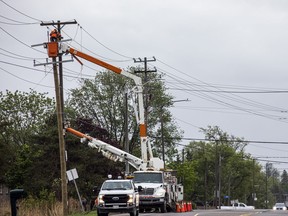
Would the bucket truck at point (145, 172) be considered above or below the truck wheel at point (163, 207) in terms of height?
above

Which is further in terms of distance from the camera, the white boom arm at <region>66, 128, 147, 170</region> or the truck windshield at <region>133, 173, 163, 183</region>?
the white boom arm at <region>66, 128, 147, 170</region>

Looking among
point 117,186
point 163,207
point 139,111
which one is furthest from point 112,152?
point 117,186

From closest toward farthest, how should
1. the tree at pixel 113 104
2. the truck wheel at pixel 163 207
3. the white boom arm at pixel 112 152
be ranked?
the truck wheel at pixel 163 207 < the white boom arm at pixel 112 152 < the tree at pixel 113 104

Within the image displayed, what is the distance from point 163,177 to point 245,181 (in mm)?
85913

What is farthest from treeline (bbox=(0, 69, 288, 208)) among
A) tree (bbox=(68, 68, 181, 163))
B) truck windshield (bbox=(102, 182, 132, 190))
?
truck windshield (bbox=(102, 182, 132, 190))

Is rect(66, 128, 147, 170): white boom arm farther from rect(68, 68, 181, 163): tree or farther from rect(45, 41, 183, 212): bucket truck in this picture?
rect(68, 68, 181, 163): tree

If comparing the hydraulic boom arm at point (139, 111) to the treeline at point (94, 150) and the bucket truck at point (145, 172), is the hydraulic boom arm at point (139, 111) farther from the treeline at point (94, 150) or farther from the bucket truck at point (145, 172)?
the treeline at point (94, 150)

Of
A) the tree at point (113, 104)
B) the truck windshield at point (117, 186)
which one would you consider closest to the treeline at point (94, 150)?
the tree at point (113, 104)

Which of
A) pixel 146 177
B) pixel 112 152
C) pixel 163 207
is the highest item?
pixel 112 152

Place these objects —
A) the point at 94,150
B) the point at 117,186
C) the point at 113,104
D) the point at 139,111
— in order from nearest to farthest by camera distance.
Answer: the point at 117,186, the point at 139,111, the point at 94,150, the point at 113,104

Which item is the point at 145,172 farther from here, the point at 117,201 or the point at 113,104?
the point at 113,104

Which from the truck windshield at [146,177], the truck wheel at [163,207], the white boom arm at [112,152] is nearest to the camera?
the truck wheel at [163,207]

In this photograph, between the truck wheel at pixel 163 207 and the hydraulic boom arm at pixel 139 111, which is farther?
the hydraulic boom arm at pixel 139 111

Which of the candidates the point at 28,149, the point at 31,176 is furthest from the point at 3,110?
the point at 31,176
